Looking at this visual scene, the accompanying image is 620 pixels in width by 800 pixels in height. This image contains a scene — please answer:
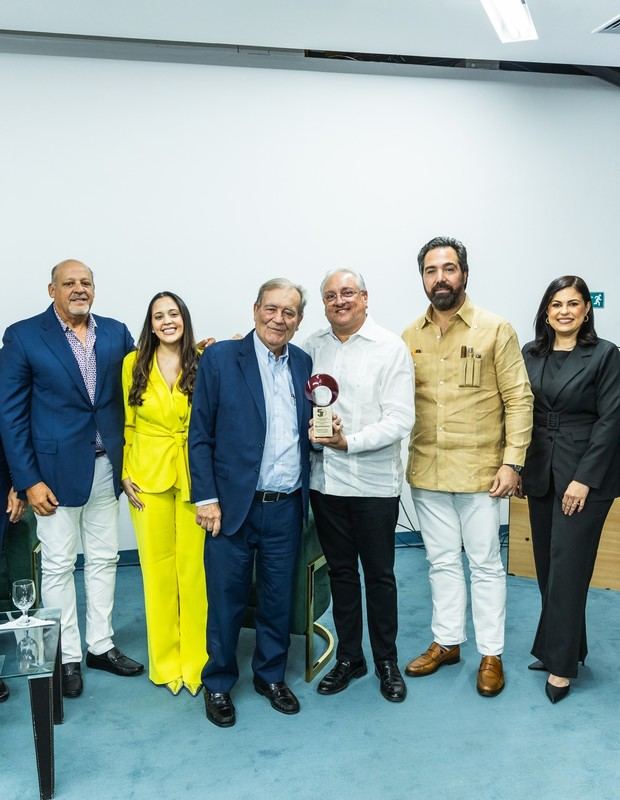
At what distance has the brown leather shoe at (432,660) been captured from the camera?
10.5ft

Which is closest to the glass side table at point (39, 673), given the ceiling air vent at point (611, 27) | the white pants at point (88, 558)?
the white pants at point (88, 558)

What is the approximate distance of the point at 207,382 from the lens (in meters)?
2.75

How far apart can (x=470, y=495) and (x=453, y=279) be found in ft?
2.86

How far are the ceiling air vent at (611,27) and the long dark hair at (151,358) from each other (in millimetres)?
2760

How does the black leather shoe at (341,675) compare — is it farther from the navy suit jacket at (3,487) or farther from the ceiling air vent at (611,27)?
the ceiling air vent at (611,27)

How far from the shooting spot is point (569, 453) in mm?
2922

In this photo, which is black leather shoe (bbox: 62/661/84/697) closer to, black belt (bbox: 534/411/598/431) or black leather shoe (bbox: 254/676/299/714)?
black leather shoe (bbox: 254/676/299/714)

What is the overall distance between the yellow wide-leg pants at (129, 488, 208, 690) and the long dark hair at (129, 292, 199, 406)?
1.34 feet

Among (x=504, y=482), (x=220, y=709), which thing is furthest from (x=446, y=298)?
(x=220, y=709)

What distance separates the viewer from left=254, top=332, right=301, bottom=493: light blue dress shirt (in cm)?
280

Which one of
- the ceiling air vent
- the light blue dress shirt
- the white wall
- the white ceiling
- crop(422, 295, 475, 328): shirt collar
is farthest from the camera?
the white wall

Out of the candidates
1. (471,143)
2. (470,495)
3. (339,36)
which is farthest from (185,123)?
(470,495)

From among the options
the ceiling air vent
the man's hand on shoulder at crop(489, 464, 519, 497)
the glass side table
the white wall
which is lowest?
the glass side table

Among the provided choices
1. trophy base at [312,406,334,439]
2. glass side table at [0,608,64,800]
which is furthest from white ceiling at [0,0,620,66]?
glass side table at [0,608,64,800]
